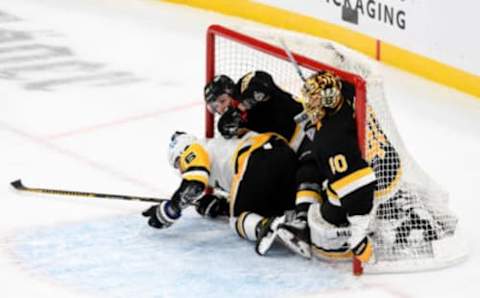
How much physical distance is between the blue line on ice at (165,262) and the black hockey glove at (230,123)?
1.18 ft

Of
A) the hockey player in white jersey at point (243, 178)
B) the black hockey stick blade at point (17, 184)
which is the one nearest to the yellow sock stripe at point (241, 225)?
the hockey player in white jersey at point (243, 178)

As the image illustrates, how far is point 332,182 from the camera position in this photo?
191 inches

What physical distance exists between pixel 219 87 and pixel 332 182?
67cm

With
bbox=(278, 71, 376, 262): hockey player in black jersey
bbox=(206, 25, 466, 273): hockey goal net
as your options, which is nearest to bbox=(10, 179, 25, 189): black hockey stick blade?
bbox=(206, 25, 466, 273): hockey goal net

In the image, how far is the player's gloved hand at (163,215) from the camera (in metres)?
5.23

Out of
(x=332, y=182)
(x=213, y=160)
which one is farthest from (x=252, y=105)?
(x=332, y=182)

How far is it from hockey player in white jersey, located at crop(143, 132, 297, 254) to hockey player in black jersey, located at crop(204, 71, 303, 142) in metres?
0.09

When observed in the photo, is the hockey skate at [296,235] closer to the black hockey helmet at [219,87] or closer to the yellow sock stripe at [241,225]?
the yellow sock stripe at [241,225]

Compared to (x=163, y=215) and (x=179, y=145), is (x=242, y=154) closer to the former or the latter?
(x=179, y=145)

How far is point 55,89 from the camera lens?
291 inches

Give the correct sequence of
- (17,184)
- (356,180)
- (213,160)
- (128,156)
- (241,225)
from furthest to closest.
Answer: (128,156)
(17,184)
(213,160)
(241,225)
(356,180)

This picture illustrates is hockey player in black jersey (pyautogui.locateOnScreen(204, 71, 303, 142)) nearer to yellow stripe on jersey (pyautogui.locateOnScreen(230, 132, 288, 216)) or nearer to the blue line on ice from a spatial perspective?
yellow stripe on jersey (pyautogui.locateOnScreen(230, 132, 288, 216))

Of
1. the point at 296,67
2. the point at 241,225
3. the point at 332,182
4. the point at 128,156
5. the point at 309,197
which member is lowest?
the point at 128,156

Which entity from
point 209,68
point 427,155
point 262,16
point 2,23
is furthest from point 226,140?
point 2,23
